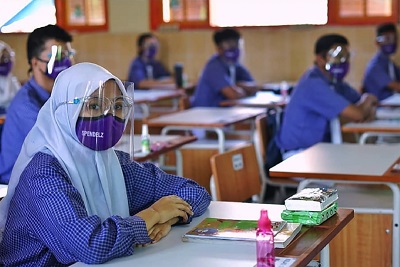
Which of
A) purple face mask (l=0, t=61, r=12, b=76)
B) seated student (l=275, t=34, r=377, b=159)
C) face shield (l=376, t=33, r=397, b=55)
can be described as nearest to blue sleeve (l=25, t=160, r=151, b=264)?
seated student (l=275, t=34, r=377, b=159)

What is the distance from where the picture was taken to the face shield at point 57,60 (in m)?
4.07

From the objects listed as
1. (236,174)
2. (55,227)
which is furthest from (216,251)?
(236,174)

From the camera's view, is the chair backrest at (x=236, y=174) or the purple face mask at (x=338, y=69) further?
the purple face mask at (x=338, y=69)

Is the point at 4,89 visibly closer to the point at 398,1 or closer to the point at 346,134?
the point at 346,134

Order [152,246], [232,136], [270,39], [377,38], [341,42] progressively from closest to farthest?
[152,246] → [341,42] → [232,136] → [377,38] → [270,39]

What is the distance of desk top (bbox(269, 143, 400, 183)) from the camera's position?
3262 mm

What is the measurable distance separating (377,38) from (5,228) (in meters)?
6.29

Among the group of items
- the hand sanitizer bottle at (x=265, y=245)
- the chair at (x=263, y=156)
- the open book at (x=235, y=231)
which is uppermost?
the hand sanitizer bottle at (x=265, y=245)

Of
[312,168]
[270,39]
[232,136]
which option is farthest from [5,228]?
[270,39]

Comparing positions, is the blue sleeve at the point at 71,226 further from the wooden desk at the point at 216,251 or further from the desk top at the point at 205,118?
the desk top at the point at 205,118

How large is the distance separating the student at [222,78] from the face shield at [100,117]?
4.63m

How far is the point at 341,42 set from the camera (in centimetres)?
515

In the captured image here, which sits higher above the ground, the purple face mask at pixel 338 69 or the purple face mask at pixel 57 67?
the purple face mask at pixel 57 67

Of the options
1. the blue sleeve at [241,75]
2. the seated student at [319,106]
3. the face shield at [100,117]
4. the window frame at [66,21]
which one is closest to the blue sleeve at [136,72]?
the window frame at [66,21]
